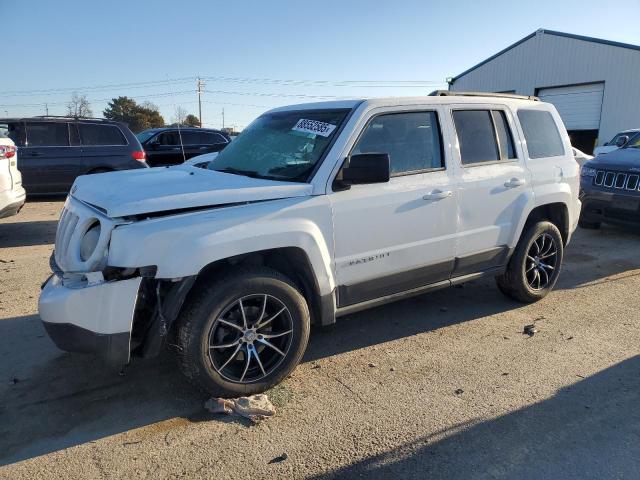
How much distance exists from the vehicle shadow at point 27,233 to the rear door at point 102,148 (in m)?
1.54

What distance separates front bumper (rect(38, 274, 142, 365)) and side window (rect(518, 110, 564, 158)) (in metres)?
3.85

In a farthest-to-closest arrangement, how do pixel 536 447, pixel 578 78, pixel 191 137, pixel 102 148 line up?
pixel 578 78 → pixel 191 137 → pixel 102 148 → pixel 536 447

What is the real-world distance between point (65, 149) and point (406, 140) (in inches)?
330

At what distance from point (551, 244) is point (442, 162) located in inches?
71.9

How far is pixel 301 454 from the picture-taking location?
2.77 meters

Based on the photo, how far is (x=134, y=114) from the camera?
181 ft

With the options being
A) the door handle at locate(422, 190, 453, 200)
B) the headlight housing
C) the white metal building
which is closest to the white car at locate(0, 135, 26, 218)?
the headlight housing

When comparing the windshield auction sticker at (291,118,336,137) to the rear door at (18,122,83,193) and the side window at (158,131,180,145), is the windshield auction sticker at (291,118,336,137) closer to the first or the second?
the rear door at (18,122,83,193)

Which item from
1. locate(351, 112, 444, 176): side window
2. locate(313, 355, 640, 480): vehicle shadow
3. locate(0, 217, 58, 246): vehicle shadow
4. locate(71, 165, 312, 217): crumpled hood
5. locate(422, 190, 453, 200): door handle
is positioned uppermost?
locate(351, 112, 444, 176): side window

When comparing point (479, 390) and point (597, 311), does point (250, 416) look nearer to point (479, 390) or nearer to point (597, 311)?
point (479, 390)

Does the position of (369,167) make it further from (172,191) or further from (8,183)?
(8,183)

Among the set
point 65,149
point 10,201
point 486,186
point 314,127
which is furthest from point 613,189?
point 65,149

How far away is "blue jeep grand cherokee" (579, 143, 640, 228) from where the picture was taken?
7.45 m

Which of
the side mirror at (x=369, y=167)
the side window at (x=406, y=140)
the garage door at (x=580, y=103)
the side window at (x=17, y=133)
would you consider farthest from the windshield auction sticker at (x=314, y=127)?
the garage door at (x=580, y=103)
